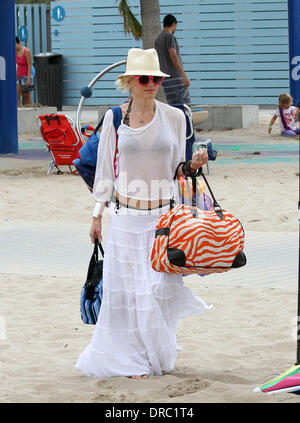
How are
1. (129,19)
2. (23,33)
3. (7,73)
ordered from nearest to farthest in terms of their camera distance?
1. (7,73)
2. (129,19)
3. (23,33)

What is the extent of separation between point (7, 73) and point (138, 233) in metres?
11.4

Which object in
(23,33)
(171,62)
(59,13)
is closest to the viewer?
(171,62)

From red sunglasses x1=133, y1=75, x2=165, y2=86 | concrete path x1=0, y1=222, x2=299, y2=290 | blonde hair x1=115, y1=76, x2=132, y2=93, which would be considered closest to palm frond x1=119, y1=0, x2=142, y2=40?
concrete path x1=0, y1=222, x2=299, y2=290

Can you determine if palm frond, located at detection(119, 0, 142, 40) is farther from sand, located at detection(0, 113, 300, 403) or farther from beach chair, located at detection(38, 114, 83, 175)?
sand, located at detection(0, 113, 300, 403)

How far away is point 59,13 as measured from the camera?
28.4 m

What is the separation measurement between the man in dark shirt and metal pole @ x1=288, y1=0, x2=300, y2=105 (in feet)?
17.7

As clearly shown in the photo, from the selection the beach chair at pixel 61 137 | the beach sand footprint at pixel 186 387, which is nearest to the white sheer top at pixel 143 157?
the beach sand footprint at pixel 186 387

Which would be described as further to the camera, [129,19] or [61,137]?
[129,19]

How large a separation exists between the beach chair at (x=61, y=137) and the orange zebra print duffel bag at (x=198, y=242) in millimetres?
8714

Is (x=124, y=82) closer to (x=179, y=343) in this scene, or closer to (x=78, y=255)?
(x=179, y=343)

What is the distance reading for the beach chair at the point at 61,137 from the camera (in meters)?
13.3

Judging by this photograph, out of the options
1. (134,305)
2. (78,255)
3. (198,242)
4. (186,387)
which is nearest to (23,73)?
(78,255)

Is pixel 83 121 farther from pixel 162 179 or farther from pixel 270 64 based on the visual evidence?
pixel 162 179
